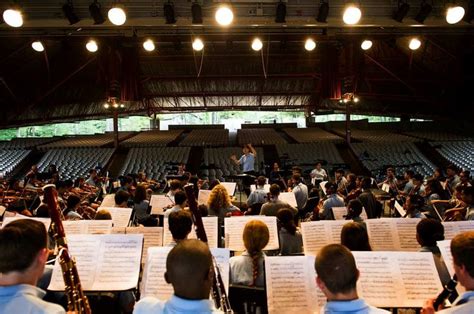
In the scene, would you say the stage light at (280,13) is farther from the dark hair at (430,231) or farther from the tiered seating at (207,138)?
A: the tiered seating at (207,138)

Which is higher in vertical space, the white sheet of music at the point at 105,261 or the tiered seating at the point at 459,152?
the tiered seating at the point at 459,152

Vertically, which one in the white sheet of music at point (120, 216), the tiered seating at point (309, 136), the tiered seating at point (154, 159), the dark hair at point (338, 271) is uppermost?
the tiered seating at point (309, 136)

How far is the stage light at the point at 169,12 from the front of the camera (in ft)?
23.1

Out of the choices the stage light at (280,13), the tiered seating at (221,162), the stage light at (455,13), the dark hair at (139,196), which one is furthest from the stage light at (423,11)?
the tiered seating at (221,162)

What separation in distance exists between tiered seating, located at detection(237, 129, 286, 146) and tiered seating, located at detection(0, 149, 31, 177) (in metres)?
9.19

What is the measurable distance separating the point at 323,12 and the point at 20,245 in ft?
20.2

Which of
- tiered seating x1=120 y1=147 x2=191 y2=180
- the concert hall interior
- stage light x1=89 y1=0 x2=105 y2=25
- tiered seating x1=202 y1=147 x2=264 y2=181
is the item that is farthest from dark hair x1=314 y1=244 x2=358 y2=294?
tiered seating x1=120 y1=147 x2=191 y2=180

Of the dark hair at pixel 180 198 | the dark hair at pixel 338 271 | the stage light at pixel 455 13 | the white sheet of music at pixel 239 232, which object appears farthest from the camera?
the stage light at pixel 455 13

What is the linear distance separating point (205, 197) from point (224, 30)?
3.10 meters

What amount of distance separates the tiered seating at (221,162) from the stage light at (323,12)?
7434mm

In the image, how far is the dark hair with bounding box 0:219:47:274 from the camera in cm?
209

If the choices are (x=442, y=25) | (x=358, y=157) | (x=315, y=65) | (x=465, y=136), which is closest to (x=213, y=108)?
(x=315, y=65)

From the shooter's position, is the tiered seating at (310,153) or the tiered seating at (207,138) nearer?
the tiered seating at (310,153)

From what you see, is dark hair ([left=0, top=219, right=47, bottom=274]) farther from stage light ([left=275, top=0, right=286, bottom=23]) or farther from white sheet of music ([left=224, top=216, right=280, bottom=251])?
stage light ([left=275, top=0, right=286, bottom=23])
